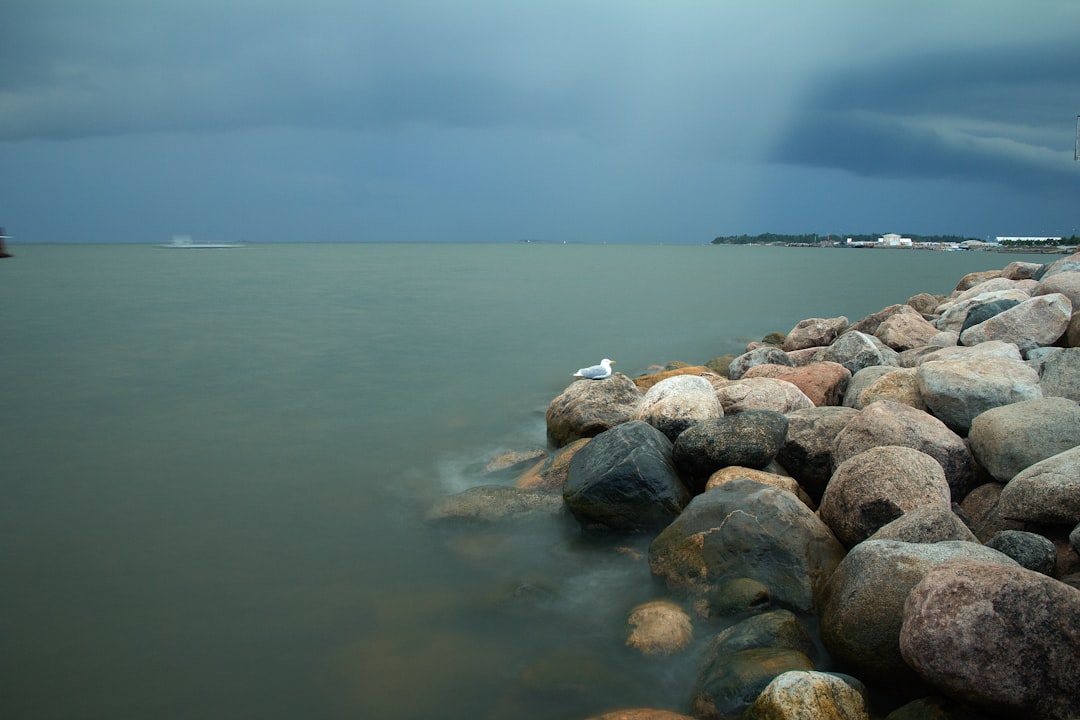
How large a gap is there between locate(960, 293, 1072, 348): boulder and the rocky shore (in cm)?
9

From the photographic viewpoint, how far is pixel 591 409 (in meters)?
10.0

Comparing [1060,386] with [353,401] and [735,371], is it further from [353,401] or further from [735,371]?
[353,401]

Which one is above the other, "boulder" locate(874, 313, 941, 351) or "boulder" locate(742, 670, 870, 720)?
"boulder" locate(874, 313, 941, 351)

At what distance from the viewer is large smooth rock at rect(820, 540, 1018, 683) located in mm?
4477

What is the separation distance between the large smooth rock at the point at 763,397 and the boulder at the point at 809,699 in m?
5.16

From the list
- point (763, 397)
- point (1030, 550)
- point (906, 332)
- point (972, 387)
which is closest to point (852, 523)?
point (1030, 550)

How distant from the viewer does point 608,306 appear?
3441 centimetres

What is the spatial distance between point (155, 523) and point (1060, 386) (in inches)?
403

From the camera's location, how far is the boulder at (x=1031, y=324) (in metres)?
10.6

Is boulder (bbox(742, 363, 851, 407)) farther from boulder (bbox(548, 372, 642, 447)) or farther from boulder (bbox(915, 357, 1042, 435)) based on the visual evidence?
boulder (bbox(548, 372, 642, 447))

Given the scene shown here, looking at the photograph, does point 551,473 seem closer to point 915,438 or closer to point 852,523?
point 852,523

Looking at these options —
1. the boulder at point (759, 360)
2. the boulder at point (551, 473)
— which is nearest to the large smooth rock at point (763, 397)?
the boulder at point (551, 473)

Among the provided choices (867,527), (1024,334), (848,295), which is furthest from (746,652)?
(848,295)

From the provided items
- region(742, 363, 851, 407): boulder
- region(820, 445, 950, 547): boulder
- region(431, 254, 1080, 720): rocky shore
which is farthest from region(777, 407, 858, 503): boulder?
region(742, 363, 851, 407): boulder
